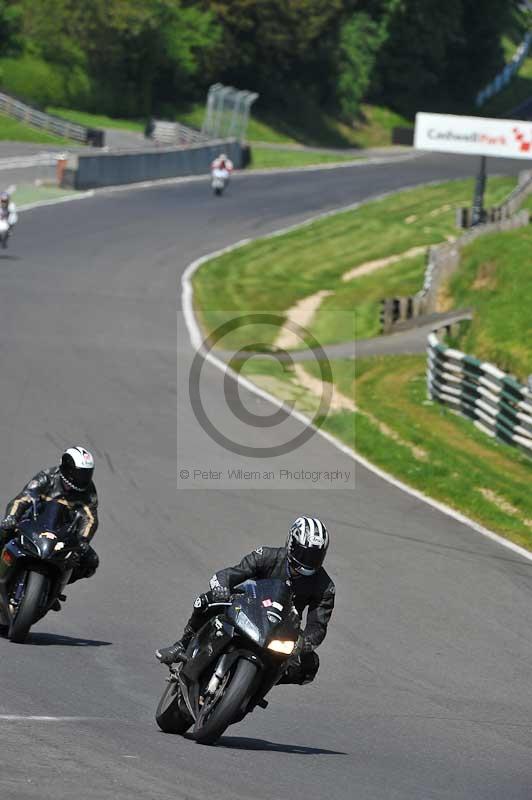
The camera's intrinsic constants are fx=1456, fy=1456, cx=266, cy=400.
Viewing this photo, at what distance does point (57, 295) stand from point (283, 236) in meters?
17.8

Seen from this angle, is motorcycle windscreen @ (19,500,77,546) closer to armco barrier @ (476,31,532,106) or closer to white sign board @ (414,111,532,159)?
white sign board @ (414,111,532,159)

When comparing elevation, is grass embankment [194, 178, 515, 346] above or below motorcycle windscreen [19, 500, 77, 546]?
below

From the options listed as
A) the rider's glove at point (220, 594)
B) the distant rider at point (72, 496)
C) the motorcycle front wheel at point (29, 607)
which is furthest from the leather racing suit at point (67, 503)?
the rider's glove at point (220, 594)

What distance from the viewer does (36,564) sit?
470 inches

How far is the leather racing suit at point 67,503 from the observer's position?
12.2 meters

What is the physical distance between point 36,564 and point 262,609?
3.31m

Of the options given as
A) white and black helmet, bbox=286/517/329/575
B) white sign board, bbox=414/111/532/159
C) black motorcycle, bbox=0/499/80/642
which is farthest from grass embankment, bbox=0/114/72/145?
white and black helmet, bbox=286/517/329/575

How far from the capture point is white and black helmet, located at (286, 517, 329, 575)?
9.31 m

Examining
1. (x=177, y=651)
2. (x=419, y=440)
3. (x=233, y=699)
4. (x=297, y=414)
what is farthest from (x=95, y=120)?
(x=233, y=699)

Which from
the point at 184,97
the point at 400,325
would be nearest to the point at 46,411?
the point at 400,325

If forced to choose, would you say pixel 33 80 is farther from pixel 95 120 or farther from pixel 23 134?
pixel 23 134

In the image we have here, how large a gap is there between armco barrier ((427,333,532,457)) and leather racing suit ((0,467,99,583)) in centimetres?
1229

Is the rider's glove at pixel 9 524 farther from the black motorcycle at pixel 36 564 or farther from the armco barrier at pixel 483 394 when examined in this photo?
the armco barrier at pixel 483 394

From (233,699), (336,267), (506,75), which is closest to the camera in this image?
(233,699)
